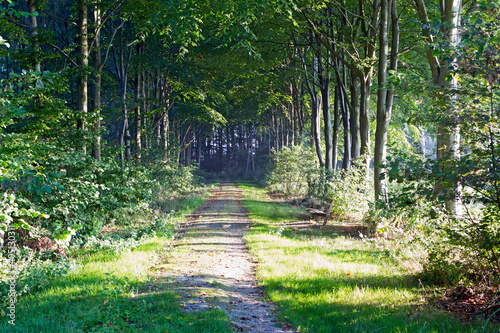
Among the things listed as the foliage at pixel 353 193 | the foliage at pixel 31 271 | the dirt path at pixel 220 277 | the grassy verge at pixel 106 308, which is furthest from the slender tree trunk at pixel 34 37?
the foliage at pixel 353 193

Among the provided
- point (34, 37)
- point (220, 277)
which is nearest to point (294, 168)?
point (220, 277)

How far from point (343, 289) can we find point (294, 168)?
60.2 ft

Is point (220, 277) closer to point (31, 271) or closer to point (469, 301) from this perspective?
point (31, 271)

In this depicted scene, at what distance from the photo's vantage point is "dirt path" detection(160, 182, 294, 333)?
17.9 ft

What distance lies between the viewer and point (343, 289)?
241 inches

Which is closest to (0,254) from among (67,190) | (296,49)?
(67,190)

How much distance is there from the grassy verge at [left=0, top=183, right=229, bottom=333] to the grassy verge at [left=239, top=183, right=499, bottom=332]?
150 centimetres

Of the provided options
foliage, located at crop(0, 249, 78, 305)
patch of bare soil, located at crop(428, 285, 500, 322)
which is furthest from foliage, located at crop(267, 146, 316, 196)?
foliage, located at crop(0, 249, 78, 305)

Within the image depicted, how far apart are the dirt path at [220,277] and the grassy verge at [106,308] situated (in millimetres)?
381

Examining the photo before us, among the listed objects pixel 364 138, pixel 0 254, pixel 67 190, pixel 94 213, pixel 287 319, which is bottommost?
pixel 287 319

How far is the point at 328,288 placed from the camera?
20.7 ft

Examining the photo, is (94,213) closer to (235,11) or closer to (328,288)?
(328,288)

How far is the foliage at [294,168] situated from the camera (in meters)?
23.2

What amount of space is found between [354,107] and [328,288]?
1022 cm
